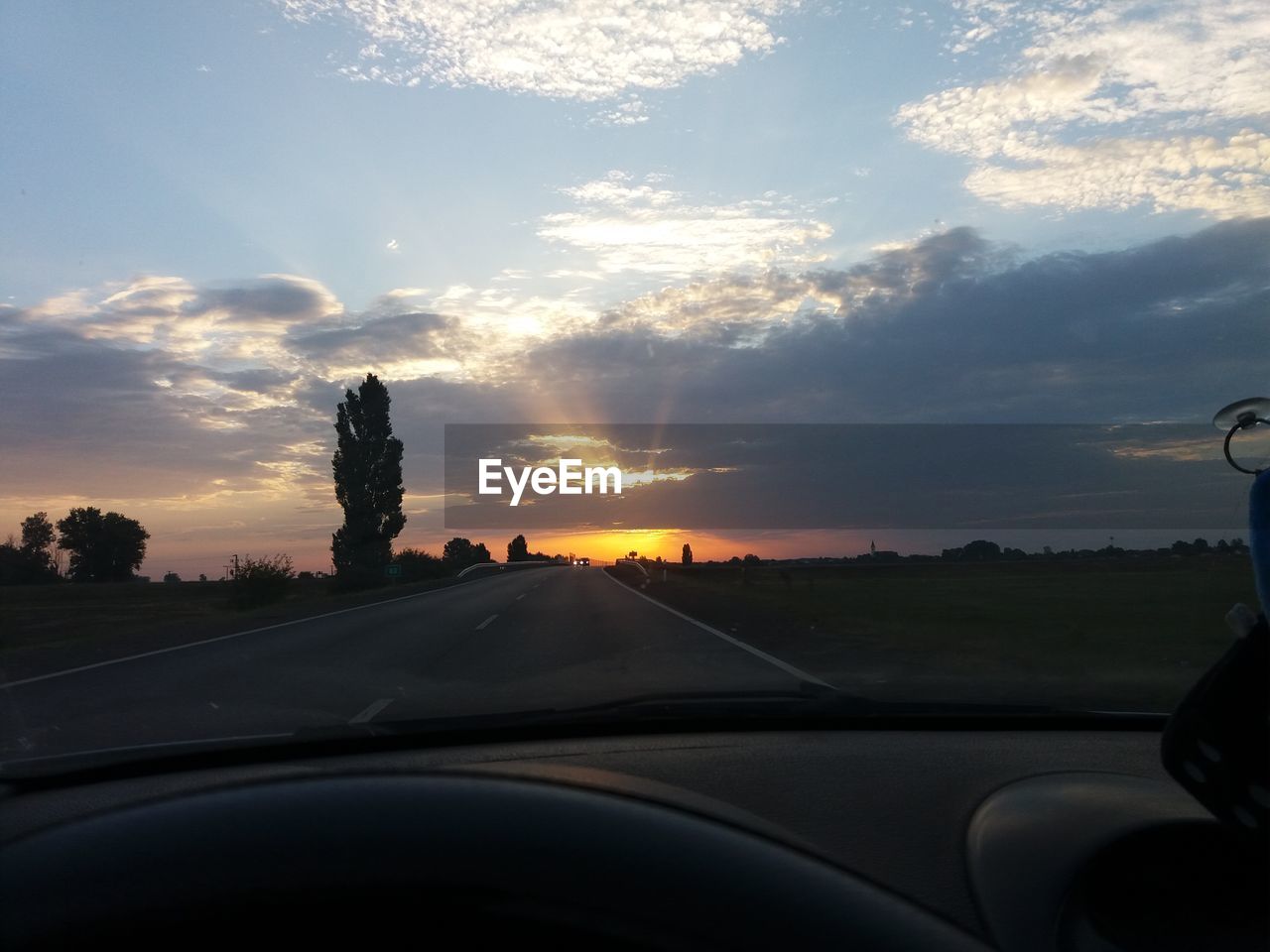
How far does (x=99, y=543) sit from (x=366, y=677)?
97.1 feet

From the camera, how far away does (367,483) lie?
5697 centimetres

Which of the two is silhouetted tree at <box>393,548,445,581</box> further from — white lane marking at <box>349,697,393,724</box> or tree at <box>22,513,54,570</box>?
white lane marking at <box>349,697,393,724</box>

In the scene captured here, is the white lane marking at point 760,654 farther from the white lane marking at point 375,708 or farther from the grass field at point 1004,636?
the white lane marking at point 375,708

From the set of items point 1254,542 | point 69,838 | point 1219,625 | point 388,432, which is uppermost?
point 388,432

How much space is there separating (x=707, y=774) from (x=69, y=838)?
2.58 metres

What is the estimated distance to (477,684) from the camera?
9.84 metres

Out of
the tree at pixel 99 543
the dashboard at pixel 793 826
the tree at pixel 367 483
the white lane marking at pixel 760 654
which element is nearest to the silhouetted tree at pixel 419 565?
→ the tree at pixel 367 483

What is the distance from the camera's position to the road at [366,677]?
6.49 metres

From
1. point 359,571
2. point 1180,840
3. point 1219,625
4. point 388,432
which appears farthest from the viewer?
point 388,432

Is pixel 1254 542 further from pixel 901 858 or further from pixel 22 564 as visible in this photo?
pixel 22 564

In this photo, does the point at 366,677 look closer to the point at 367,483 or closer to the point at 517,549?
the point at 367,483

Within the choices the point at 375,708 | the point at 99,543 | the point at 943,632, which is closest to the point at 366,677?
the point at 375,708

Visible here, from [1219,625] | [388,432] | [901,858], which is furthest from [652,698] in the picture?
[388,432]

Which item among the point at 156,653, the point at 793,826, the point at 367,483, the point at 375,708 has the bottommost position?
the point at 156,653
